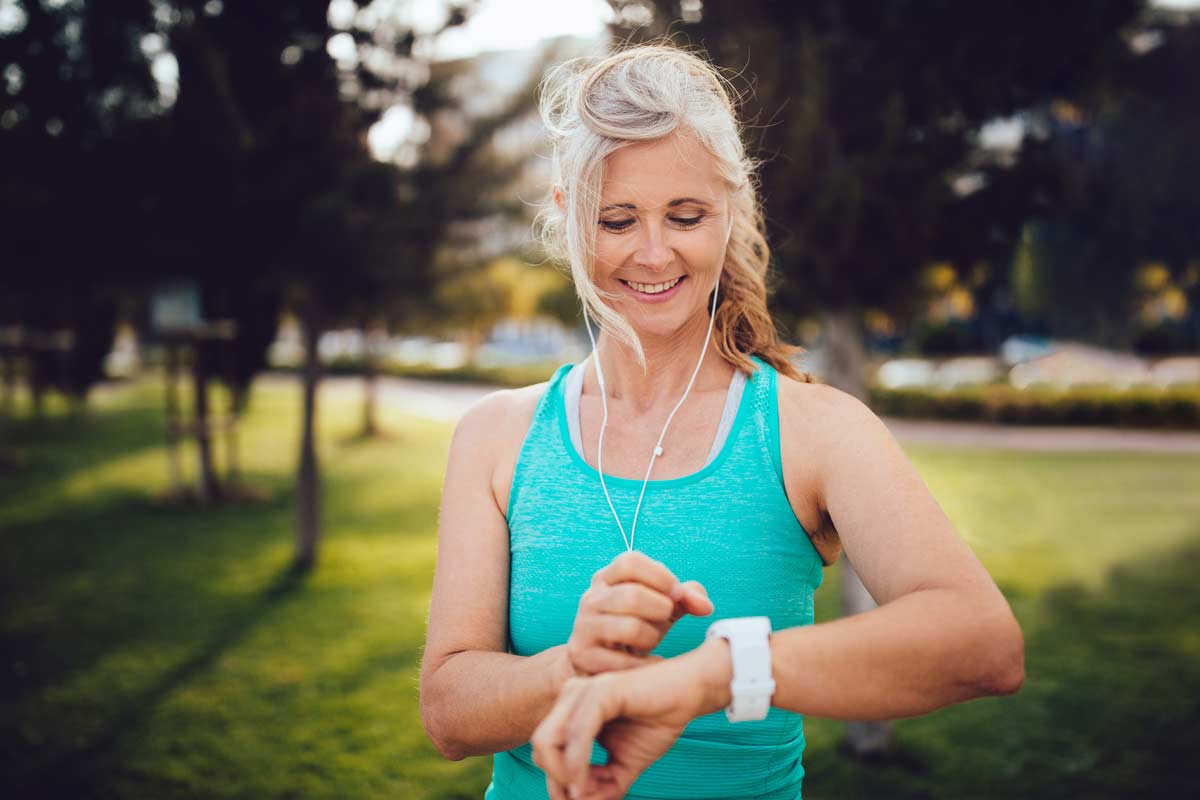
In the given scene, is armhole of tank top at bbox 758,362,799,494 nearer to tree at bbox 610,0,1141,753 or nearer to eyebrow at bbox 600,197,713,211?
eyebrow at bbox 600,197,713,211

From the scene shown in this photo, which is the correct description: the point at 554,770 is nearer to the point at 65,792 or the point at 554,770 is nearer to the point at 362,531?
the point at 65,792

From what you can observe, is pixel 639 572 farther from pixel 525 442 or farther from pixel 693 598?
pixel 525 442

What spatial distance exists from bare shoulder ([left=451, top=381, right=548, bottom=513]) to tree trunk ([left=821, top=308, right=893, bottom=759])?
2917 mm

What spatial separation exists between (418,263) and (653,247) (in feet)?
19.0

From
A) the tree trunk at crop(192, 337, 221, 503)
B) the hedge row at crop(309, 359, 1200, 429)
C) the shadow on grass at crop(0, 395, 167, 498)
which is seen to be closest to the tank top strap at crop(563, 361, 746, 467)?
the tree trunk at crop(192, 337, 221, 503)

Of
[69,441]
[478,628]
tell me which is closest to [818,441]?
[478,628]

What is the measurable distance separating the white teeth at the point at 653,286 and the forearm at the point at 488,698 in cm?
69

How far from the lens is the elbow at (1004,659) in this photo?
4.16ft

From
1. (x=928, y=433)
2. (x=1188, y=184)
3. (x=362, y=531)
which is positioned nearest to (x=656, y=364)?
(x=1188, y=184)

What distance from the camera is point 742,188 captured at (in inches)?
68.9

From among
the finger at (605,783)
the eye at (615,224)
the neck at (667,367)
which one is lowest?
the finger at (605,783)

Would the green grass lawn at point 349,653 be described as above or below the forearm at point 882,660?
below

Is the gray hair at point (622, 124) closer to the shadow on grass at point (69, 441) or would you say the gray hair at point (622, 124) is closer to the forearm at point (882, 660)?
the forearm at point (882, 660)

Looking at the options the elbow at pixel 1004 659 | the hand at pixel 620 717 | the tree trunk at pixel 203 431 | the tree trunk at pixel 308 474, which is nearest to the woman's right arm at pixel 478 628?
the hand at pixel 620 717
